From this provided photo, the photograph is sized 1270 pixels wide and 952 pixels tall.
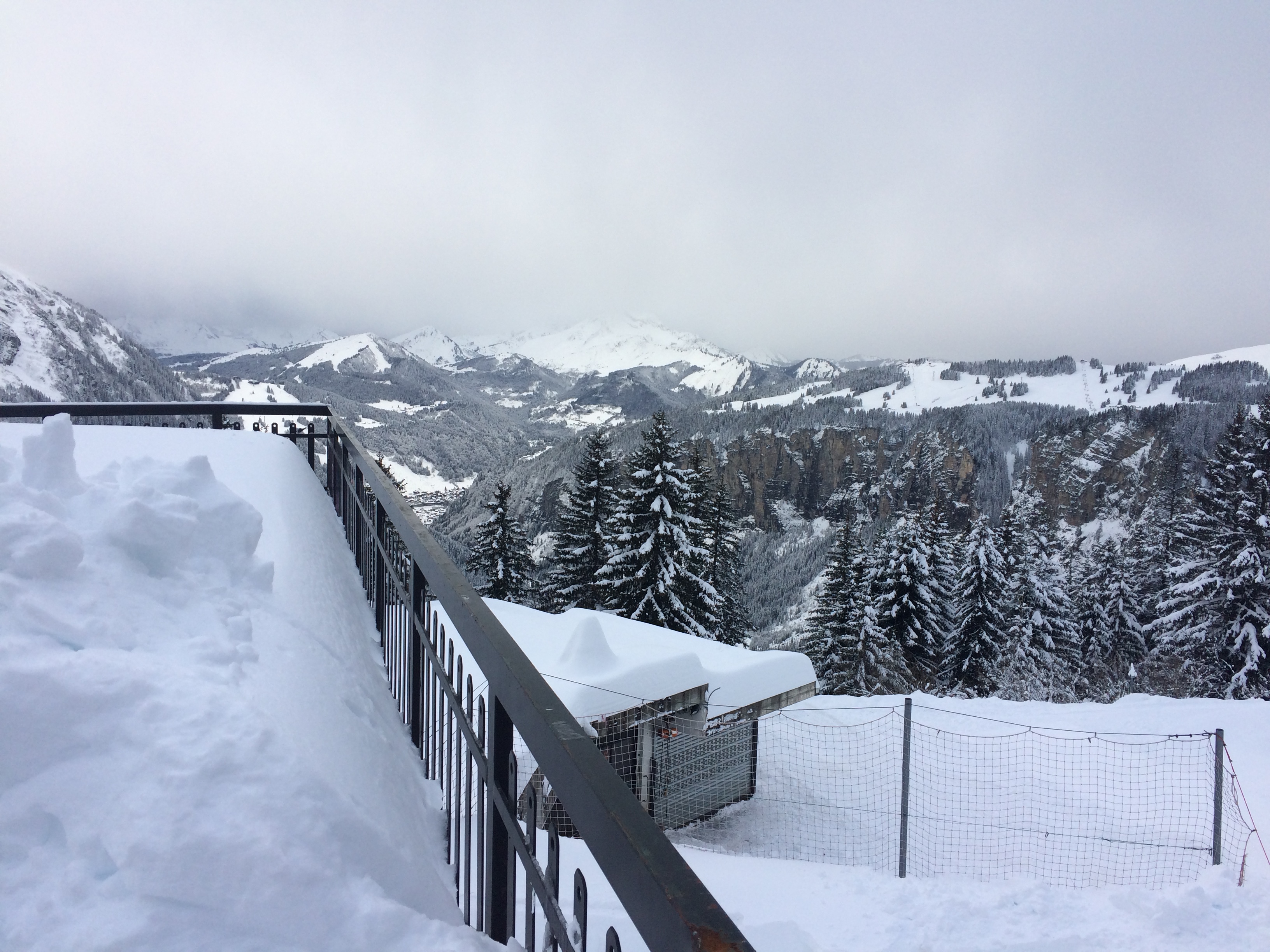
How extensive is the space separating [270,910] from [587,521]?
24208mm

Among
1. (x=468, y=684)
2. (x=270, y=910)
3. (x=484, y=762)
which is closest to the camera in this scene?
(x=270, y=910)

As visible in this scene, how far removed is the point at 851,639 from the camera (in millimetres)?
25547

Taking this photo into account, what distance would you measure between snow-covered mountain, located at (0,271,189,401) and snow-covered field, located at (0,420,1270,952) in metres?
141

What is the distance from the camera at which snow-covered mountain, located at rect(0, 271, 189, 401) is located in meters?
128

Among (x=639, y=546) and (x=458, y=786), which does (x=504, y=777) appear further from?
(x=639, y=546)

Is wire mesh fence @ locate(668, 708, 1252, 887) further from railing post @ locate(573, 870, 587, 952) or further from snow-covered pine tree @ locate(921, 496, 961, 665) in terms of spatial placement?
snow-covered pine tree @ locate(921, 496, 961, 665)

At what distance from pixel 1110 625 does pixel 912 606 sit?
13.0 metres

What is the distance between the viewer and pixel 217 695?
1630mm

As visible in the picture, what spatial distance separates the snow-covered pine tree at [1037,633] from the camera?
27.0m

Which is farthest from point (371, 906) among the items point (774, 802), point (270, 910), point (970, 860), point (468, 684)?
point (774, 802)

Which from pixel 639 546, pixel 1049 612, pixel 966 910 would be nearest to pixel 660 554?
pixel 639 546

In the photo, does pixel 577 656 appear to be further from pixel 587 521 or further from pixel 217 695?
pixel 587 521

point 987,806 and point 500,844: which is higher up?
point 500,844

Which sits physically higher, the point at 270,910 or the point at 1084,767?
Answer: the point at 270,910
